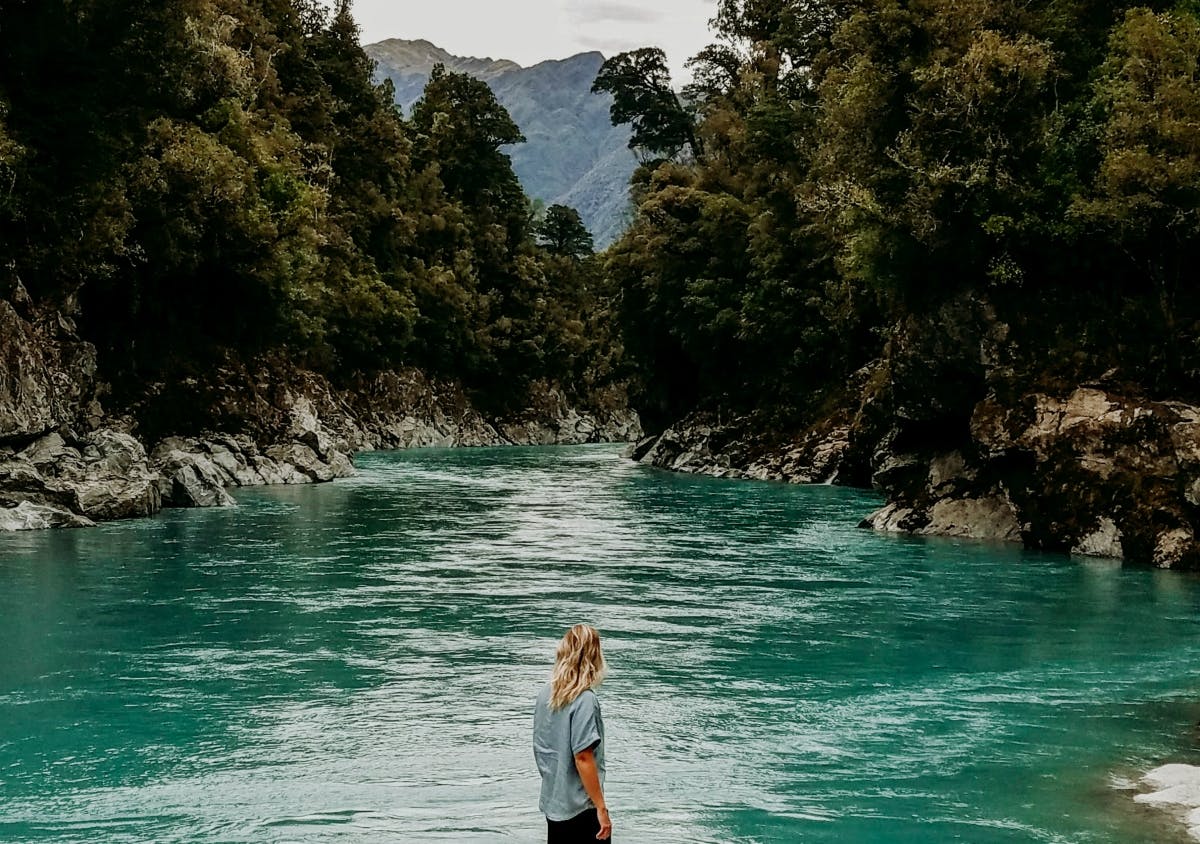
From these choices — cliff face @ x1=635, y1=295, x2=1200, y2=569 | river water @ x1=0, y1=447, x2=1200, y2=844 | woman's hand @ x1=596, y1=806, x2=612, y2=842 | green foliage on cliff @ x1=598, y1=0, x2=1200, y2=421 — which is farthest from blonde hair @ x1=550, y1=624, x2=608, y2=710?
green foliage on cliff @ x1=598, y1=0, x2=1200, y2=421

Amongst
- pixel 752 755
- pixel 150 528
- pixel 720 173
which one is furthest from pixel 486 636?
pixel 720 173

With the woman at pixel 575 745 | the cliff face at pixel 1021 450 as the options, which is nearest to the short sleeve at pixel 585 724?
the woman at pixel 575 745

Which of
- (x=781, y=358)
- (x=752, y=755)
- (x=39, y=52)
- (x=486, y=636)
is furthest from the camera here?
(x=781, y=358)

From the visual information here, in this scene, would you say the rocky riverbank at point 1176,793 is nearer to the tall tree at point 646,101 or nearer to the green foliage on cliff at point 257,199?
the green foliage on cliff at point 257,199

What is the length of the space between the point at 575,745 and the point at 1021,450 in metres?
24.9

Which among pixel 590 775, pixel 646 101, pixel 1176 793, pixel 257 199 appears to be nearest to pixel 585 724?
pixel 590 775

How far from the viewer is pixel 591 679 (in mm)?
8117

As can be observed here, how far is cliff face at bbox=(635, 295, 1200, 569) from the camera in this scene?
2788cm

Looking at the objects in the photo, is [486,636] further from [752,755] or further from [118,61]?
[118,61]

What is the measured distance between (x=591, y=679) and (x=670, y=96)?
81273 millimetres

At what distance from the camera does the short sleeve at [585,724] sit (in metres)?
8.02

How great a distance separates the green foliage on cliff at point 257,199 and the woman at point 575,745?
3152 cm

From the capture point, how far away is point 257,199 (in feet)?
178

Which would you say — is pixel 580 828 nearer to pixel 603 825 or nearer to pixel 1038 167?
pixel 603 825
